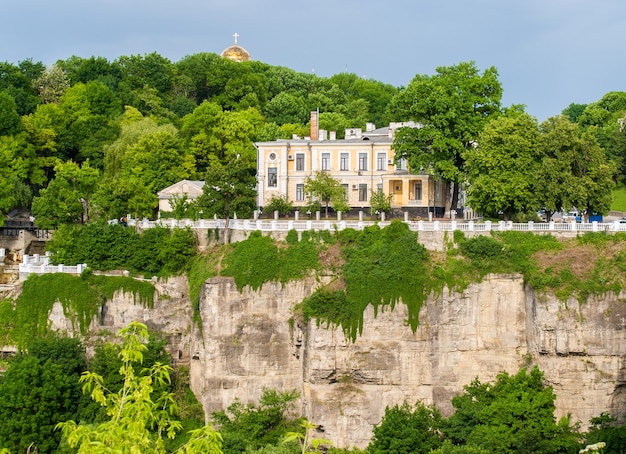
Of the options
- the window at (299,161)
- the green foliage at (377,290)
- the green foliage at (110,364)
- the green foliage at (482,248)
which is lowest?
the green foliage at (110,364)

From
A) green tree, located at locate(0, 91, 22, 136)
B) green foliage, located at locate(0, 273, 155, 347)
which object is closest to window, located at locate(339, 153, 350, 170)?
green foliage, located at locate(0, 273, 155, 347)

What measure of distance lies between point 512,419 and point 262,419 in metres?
11.8

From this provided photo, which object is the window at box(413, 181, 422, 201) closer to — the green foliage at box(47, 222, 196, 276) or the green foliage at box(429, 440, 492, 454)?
the green foliage at box(47, 222, 196, 276)

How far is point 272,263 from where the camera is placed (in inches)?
1857

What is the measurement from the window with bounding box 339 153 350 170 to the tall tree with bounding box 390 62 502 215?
3762 millimetres

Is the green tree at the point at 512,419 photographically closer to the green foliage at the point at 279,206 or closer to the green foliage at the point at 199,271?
the green foliage at the point at 199,271

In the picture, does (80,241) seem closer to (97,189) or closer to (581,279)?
(97,189)

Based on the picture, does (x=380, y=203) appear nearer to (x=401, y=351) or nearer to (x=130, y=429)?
(x=401, y=351)

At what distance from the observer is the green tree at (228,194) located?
51812 mm

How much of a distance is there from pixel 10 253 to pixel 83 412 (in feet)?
52.9

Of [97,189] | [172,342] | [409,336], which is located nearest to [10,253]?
[97,189]

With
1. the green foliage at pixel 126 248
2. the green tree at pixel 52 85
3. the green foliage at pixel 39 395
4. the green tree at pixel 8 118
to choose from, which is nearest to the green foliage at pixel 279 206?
the green foliage at pixel 126 248

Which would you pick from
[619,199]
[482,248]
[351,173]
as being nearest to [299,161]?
[351,173]

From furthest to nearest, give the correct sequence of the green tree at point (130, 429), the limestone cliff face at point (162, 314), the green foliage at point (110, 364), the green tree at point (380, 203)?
the green tree at point (380, 203)
the limestone cliff face at point (162, 314)
the green foliage at point (110, 364)
the green tree at point (130, 429)
